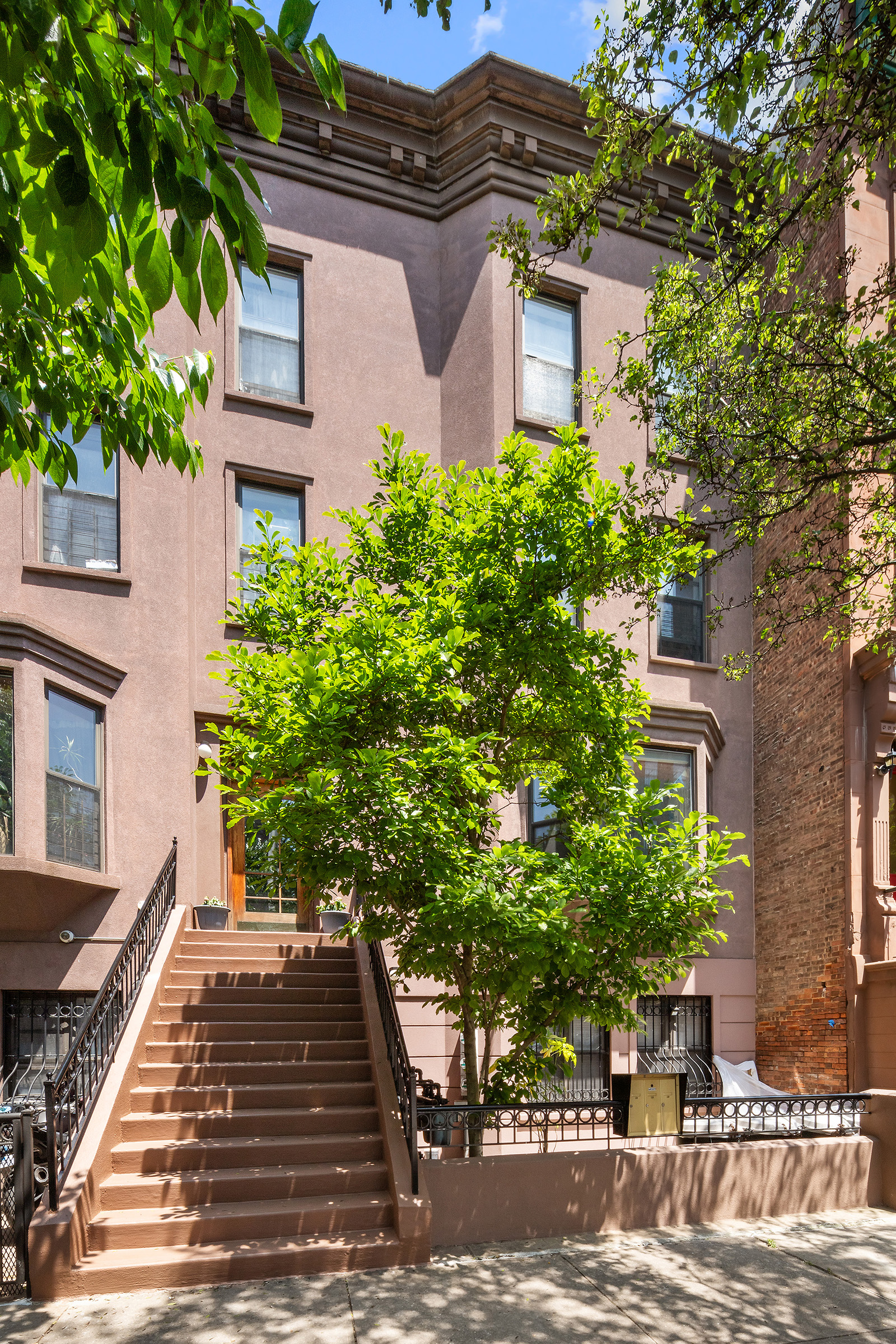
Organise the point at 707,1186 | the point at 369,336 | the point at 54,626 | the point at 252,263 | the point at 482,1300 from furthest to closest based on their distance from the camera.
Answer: the point at 369,336 < the point at 54,626 < the point at 707,1186 < the point at 482,1300 < the point at 252,263

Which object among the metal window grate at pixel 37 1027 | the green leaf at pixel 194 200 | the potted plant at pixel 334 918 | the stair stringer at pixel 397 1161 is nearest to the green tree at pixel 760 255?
the green leaf at pixel 194 200

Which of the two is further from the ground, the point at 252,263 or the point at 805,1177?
the point at 252,263

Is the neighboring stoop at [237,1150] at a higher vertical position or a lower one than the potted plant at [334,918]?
lower

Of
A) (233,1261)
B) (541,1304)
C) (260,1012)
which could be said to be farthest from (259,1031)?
(541,1304)

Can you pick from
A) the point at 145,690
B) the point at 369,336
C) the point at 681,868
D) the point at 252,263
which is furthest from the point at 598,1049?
the point at 252,263

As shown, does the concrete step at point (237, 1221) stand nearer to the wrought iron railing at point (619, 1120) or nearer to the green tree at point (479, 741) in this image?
the wrought iron railing at point (619, 1120)

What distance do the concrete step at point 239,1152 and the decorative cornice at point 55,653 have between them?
537 centimetres

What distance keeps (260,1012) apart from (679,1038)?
7034 millimetres

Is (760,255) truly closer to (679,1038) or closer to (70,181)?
(70,181)

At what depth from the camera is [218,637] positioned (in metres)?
12.9

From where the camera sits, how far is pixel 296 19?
279 centimetres

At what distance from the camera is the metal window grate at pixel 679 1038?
540 inches

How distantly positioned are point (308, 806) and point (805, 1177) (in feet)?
19.6

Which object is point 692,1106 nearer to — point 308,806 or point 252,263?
point 308,806
